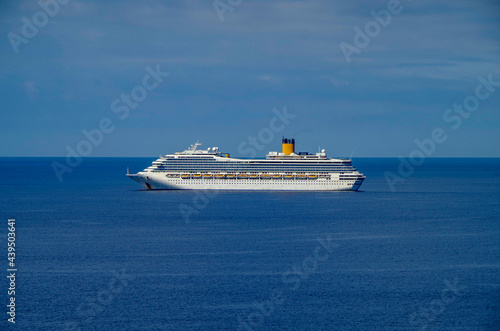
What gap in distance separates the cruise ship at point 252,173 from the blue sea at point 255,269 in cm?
2209

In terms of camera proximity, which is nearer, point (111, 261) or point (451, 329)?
point (451, 329)

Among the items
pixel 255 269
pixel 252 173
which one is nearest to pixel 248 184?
pixel 252 173

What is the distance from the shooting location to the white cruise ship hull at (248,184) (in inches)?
3391

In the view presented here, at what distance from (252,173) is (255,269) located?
170 ft

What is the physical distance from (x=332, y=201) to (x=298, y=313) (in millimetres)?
45190

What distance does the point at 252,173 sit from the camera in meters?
87.2

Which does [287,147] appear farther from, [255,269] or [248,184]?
[255,269]

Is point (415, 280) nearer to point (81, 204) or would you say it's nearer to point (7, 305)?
point (7, 305)

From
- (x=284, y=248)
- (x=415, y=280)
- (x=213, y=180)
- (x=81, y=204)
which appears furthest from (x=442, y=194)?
(x=415, y=280)

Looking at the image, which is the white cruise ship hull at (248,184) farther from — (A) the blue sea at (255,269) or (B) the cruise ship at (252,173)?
(A) the blue sea at (255,269)

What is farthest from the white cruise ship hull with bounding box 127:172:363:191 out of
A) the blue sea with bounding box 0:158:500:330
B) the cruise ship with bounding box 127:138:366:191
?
the blue sea with bounding box 0:158:500:330

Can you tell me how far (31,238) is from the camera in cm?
4519

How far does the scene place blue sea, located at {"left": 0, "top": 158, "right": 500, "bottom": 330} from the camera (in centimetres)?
2766

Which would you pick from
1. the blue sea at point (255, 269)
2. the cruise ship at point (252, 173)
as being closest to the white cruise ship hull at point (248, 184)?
the cruise ship at point (252, 173)
